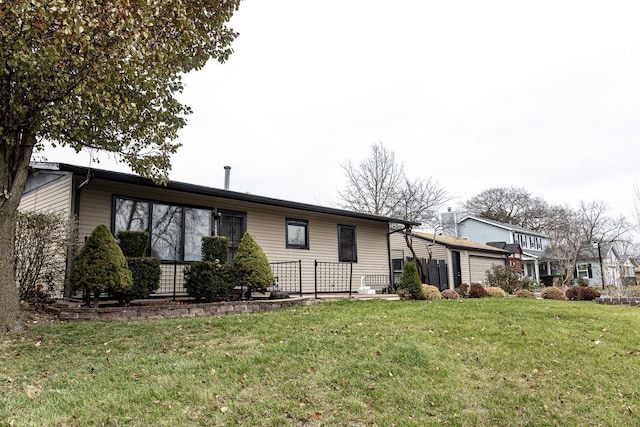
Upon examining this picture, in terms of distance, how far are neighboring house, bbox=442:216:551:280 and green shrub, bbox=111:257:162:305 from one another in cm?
2881

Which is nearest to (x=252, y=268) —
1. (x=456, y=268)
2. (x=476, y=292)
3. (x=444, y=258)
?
(x=476, y=292)

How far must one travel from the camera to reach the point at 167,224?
32.6 ft

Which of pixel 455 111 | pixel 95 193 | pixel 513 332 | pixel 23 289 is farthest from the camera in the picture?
pixel 455 111

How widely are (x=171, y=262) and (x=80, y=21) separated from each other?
19.9 feet

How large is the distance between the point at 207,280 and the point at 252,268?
1125mm

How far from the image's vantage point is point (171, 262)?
9758 millimetres

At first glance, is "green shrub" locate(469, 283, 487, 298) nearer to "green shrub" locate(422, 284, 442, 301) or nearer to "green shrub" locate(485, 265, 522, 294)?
"green shrub" locate(422, 284, 442, 301)

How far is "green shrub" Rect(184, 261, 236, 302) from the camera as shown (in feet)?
29.1

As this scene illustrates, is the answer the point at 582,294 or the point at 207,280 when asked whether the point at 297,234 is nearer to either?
the point at 207,280

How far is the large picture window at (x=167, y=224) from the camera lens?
368 inches

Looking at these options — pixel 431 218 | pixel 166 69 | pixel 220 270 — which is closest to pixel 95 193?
pixel 220 270

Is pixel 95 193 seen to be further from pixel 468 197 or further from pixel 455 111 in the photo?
pixel 468 197

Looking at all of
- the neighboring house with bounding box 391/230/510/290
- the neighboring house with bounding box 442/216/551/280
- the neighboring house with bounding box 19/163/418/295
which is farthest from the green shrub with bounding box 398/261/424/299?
the neighboring house with bounding box 442/216/551/280

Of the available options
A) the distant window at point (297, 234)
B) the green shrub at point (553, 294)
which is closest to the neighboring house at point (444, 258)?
the green shrub at point (553, 294)
